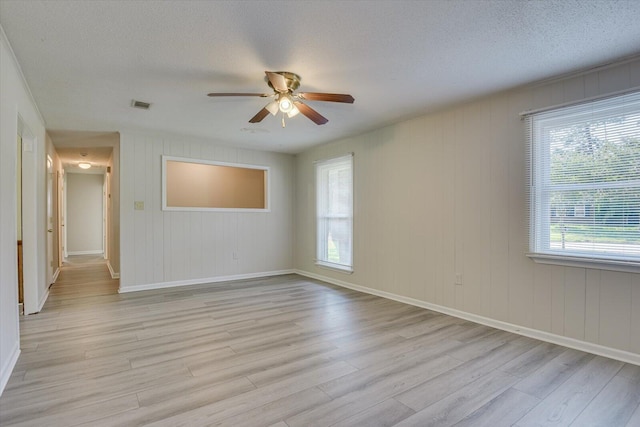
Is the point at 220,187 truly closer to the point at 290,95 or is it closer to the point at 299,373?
the point at 290,95

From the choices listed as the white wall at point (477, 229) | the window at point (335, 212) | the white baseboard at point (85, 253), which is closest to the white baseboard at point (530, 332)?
the white wall at point (477, 229)

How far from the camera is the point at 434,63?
2.67m

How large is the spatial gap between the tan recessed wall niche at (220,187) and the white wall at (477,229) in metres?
2.13

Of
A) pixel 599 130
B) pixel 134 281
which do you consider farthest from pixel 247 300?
pixel 599 130

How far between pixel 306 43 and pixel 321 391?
2.35 m

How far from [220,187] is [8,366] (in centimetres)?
452

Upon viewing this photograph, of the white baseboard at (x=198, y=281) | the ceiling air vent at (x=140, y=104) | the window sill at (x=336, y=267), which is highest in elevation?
the ceiling air vent at (x=140, y=104)

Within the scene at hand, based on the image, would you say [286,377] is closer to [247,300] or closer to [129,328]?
[129,328]

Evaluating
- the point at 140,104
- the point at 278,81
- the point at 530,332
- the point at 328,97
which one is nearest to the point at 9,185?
the point at 140,104

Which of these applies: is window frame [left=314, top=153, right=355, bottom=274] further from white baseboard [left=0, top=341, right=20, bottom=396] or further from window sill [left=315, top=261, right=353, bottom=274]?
white baseboard [left=0, top=341, right=20, bottom=396]

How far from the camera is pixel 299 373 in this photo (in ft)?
7.78

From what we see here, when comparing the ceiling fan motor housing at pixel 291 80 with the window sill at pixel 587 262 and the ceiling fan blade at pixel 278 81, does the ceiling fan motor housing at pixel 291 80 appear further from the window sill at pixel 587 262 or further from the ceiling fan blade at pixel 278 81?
the window sill at pixel 587 262

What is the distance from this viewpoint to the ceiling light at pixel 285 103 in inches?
114

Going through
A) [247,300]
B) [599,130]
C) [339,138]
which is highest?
[339,138]
